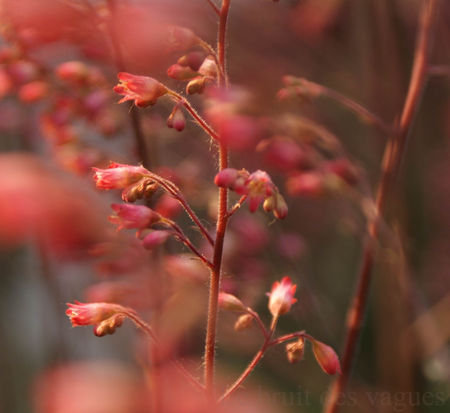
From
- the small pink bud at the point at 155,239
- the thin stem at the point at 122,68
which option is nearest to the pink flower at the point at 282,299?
the small pink bud at the point at 155,239

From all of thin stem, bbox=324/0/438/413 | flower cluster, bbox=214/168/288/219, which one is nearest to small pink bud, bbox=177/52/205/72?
flower cluster, bbox=214/168/288/219

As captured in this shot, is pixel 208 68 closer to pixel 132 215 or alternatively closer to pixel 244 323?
pixel 132 215

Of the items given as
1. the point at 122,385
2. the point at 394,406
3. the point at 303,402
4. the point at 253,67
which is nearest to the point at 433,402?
the point at 394,406

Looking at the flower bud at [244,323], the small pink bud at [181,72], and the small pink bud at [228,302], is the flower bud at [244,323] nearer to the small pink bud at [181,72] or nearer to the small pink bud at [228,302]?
the small pink bud at [228,302]

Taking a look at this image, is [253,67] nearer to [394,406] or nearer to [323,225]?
[323,225]

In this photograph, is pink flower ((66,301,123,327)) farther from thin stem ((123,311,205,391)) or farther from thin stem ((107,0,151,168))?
thin stem ((107,0,151,168))

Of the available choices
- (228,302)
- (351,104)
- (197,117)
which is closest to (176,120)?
(197,117)
